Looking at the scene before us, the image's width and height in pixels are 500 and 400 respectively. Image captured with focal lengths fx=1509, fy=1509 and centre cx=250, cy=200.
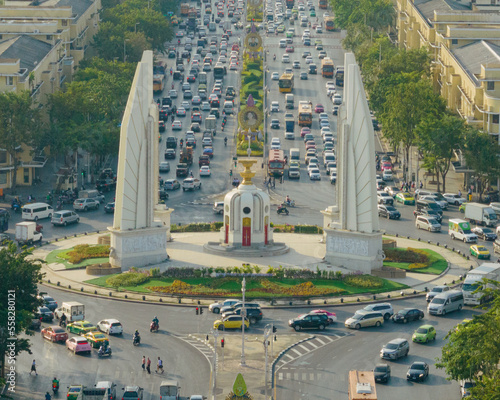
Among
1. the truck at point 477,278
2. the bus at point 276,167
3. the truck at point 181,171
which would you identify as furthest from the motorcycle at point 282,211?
the truck at point 477,278

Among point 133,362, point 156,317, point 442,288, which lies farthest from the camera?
point 442,288

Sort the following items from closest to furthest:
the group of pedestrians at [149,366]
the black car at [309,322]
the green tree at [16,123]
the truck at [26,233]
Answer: the group of pedestrians at [149,366] < the black car at [309,322] < the truck at [26,233] < the green tree at [16,123]

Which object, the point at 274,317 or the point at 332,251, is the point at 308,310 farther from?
the point at 332,251

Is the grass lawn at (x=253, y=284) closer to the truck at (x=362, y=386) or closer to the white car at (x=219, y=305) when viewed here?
the white car at (x=219, y=305)

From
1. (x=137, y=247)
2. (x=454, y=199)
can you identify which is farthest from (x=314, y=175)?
(x=137, y=247)

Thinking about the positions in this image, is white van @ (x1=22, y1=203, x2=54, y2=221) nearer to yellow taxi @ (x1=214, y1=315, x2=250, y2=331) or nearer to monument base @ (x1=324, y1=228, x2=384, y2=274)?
monument base @ (x1=324, y1=228, x2=384, y2=274)

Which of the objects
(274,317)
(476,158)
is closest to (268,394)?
(274,317)

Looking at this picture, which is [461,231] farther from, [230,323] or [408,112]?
[230,323]
